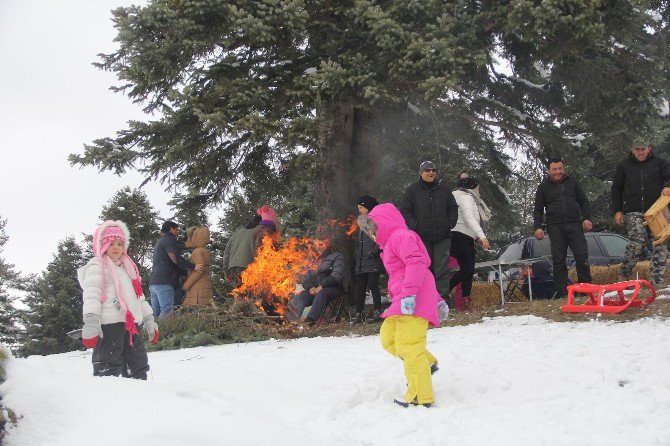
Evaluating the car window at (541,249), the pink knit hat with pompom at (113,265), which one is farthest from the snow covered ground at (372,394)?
the car window at (541,249)

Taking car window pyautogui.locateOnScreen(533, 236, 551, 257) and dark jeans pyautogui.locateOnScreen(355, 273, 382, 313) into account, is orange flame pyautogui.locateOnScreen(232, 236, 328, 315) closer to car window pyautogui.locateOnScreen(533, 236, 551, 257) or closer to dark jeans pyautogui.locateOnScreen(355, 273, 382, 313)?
dark jeans pyautogui.locateOnScreen(355, 273, 382, 313)

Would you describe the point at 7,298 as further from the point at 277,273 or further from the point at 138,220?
the point at 277,273

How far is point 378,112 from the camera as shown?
12.4m

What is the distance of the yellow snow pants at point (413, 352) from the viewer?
521cm

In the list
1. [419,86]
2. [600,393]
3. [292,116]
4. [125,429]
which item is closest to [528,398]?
[600,393]

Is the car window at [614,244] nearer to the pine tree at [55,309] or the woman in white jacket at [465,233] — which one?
the woman in white jacket at [465,233]

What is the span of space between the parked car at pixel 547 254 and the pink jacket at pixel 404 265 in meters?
8.43

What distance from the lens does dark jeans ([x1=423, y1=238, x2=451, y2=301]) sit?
370 inches

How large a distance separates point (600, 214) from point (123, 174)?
21.2 m

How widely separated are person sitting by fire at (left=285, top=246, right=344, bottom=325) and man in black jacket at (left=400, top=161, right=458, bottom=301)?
163 centimetres

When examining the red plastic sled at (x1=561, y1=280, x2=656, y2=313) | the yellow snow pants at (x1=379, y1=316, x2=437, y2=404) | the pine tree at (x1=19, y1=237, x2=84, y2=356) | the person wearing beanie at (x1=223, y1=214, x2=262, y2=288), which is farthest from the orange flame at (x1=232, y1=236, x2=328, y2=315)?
the pine tree at (x1=19, y1=237, x2=84, y2=356)

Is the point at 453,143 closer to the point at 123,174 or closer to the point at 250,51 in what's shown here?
the point at 250,51

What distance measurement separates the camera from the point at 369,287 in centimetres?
992

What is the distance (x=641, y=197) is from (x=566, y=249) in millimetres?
1348
